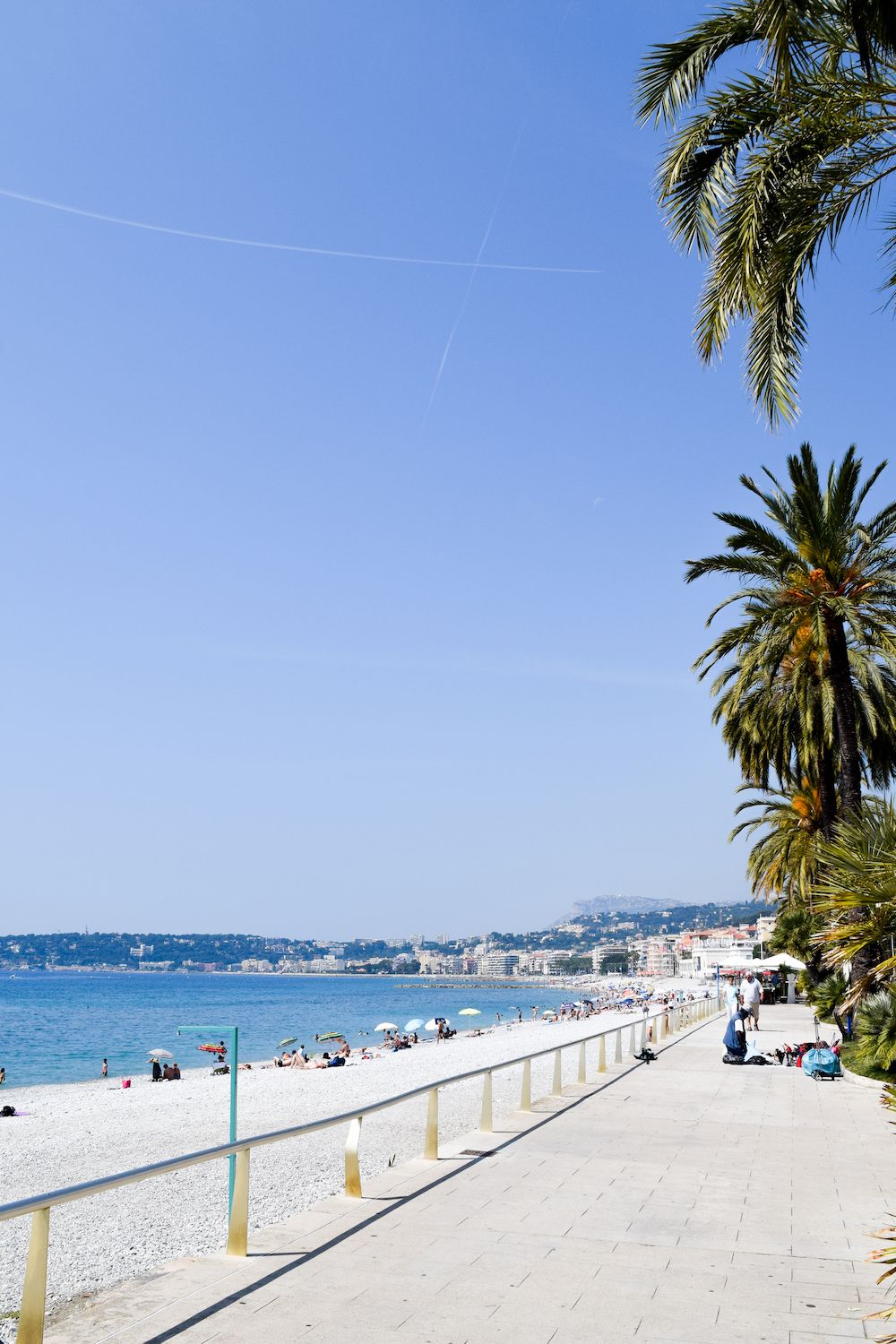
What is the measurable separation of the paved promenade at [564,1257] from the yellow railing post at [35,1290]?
0.53m

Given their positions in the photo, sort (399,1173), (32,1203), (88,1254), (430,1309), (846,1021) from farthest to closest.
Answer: (846,1021), (88,1254), (399,1173), (430,1309), (32,1203)

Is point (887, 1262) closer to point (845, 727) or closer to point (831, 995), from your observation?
point (845, 727)

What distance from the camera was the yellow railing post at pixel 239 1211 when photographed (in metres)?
6.79

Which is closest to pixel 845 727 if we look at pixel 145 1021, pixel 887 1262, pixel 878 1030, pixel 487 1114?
pixel 878 1030

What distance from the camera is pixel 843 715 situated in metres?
20.7

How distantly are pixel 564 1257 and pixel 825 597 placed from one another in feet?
53.3

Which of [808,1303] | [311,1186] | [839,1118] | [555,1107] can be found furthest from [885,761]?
[808,1303]

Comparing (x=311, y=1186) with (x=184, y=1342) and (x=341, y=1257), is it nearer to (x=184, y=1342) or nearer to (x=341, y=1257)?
(x=341, y=1257)

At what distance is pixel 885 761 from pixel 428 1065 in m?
23.7

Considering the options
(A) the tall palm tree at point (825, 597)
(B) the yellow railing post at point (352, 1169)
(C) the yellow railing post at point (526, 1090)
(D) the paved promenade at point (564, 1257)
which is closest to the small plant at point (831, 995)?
(A) the tall palm tree at point (825, 597)

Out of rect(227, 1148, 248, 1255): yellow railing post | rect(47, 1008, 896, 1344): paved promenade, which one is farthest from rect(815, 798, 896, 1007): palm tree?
rect(227, 1148, 248, 1255): yellow railing post

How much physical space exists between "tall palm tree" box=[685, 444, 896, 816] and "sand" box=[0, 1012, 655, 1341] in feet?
36.5

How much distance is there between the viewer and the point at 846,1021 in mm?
24891

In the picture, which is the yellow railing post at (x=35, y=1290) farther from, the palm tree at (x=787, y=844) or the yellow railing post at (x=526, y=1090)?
the palm tree at (x=787, y=844)
